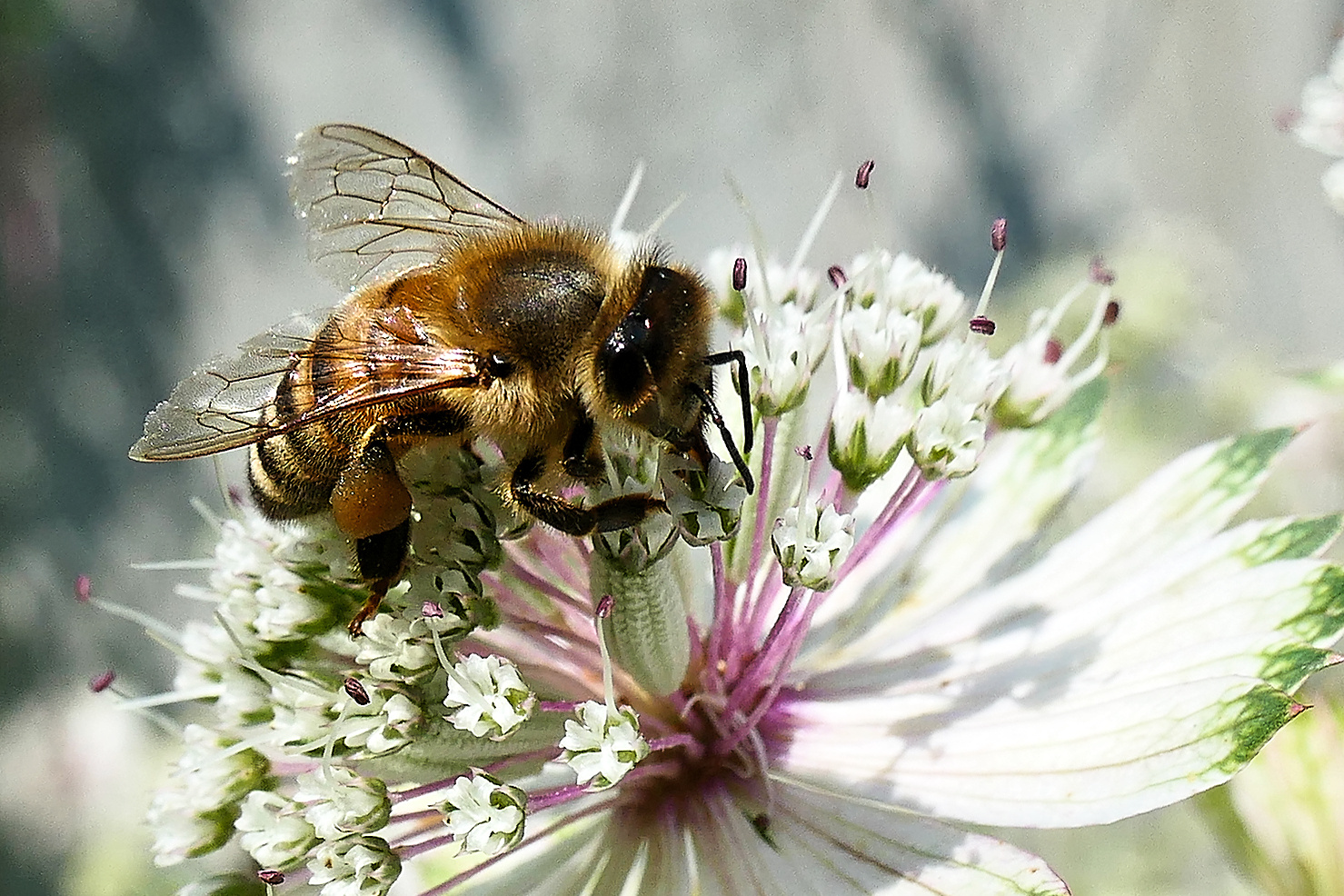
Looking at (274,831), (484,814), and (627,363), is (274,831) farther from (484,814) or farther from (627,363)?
(627,363)

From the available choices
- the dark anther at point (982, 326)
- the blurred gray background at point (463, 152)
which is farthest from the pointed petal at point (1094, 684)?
the blurred gray background at point (463, 152)

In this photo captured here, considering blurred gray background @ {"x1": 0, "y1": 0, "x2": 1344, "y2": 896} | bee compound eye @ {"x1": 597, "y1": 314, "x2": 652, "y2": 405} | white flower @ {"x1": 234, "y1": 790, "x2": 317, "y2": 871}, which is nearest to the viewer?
bee compound eye @ {"x1": 597, "y1": 314, "x2": 652, "y2": 405}

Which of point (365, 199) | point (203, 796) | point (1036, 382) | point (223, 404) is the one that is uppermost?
point (1036, 382)

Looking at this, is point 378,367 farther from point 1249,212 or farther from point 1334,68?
point 1249,212

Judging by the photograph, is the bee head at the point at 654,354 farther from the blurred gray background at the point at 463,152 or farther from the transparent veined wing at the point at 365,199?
the blurred gray background at the point at 463,152

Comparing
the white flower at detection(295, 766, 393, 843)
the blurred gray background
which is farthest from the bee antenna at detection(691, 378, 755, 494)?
the blurred gray background

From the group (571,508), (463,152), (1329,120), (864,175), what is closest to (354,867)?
(571,508)

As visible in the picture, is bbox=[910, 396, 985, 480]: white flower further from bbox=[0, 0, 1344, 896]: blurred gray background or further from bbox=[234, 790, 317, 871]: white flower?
bbox=[0, 0, 1344, 896]: blurred gray background
